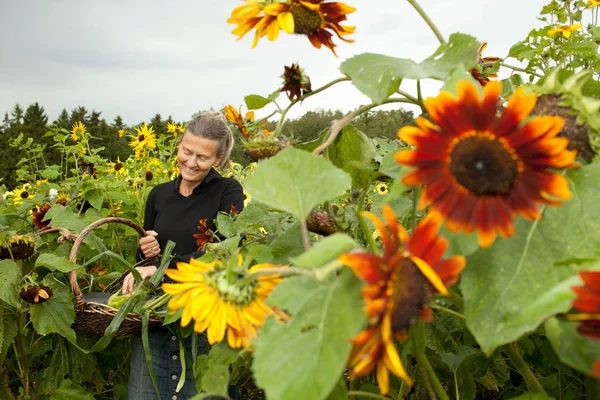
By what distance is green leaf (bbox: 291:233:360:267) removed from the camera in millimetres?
253

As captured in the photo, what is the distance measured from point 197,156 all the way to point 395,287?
5.49ft

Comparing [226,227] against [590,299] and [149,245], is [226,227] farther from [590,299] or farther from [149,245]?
[149,245]

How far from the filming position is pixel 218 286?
359 millimetres

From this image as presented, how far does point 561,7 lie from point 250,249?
6.80 feet

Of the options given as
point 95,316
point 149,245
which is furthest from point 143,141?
point 95,316

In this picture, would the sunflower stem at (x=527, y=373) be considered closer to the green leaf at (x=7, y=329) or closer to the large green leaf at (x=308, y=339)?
the large green leaf at (x=308, y=339)

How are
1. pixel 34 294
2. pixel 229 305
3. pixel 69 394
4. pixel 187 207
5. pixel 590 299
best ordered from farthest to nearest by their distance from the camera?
pixel 187 207 < pixel 69 394 < pixel 34 294 < pixel 229 305 < pixel 590 299

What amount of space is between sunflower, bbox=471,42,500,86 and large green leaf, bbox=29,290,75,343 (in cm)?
86

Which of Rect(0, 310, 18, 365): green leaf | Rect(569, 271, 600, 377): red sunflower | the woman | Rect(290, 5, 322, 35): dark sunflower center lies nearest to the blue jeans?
Rect(0, 310, 18, 365): green leaf

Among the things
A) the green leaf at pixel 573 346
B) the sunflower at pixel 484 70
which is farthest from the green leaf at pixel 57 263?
the green leaf at pixel 573 346

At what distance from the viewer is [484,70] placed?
597 mm

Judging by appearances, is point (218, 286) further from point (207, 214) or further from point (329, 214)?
point (207, 214)

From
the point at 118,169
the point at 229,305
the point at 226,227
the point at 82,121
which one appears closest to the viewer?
the point at 229,305

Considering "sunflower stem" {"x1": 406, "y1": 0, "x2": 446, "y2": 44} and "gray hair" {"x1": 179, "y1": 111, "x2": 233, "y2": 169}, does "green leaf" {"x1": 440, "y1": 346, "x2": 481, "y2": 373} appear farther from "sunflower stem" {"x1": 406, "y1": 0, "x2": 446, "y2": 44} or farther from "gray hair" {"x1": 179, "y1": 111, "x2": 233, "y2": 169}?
"gray hair" {"x1": 179, "y1": 111, "x2": 233, "y2": 169}
